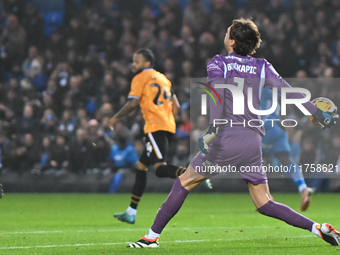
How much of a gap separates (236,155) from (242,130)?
0.69 feet

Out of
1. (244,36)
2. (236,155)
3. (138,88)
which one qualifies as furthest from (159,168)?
(244,36)

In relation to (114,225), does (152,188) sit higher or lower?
lower

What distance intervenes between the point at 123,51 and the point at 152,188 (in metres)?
4.78

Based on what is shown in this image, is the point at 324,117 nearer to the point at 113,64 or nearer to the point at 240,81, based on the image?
the point at 240,81

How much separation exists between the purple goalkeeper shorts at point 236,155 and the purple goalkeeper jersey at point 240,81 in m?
0.06

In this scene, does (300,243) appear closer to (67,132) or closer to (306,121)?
(306,121)

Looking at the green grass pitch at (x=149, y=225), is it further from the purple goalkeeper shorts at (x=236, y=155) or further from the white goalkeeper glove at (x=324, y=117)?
the white goalkeeper glove at (x=324, y=117)

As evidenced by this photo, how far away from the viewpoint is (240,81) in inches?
191

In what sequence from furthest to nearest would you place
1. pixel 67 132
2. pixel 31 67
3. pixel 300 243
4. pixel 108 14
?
pixel 108 14 → pixel 31 67 → pixel 67 132 → pixel 300 243

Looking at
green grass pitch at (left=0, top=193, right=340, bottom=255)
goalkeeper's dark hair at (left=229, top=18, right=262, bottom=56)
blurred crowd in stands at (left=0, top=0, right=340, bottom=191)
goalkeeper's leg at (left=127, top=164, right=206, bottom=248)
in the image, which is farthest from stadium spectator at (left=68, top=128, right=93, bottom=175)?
goalkeeper's dark hair at (left=229, top=18, right=262, bottom=56)

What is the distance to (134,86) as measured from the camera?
7.81 metres

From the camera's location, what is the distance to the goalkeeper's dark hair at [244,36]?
15.9 ft

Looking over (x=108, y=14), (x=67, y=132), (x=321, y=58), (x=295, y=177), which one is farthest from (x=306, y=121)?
(x=108, y=14)

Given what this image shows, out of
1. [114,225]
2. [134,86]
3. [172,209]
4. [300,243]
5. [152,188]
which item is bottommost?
[152,188]
